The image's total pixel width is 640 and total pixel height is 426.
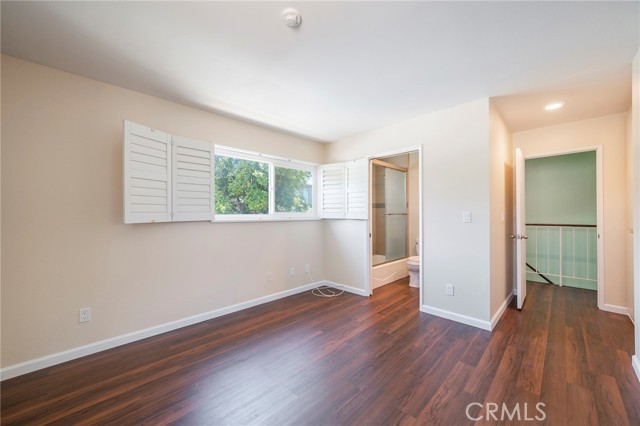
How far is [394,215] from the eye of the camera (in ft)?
16.3

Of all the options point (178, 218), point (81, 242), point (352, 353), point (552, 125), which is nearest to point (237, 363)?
point (352, 353)

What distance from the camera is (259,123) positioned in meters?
3.35

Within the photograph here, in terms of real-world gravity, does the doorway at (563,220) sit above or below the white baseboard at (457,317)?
above

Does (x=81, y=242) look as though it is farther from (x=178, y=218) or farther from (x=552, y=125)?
(x=552, y=125)

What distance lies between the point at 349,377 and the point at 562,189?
485 cm

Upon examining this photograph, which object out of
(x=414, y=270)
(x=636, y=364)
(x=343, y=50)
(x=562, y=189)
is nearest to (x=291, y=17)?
(x=343, y=50)

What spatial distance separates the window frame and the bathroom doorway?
1.04 metres

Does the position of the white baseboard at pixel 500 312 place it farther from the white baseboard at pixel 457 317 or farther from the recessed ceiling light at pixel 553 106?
the recessed ceiling light at pixel 553 106

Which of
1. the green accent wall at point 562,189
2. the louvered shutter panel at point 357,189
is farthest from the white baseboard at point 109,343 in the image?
the green accent wall at point 562,189

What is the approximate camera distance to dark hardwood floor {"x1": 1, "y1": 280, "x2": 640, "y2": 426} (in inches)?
61.6

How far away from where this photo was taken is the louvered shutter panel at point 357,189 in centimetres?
374

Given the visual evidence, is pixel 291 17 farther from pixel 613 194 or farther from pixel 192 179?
pixel 613 194

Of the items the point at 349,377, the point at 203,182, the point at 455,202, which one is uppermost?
the point at 203,182

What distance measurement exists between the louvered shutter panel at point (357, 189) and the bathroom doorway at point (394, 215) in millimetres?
555
